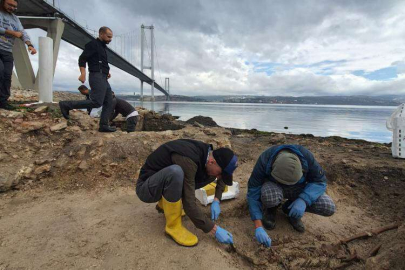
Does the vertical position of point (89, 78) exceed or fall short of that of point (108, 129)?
it exceeds it

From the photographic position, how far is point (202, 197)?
2877 mm

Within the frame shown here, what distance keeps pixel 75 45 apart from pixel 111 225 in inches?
670

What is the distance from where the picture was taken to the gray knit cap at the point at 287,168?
2.14 m

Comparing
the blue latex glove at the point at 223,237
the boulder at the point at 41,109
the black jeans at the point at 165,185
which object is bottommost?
the blue latex glove at the point at 223,237

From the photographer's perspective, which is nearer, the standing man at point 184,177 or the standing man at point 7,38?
the standing man at point 184,177

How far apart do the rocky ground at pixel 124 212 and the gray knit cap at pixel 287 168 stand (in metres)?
0.61

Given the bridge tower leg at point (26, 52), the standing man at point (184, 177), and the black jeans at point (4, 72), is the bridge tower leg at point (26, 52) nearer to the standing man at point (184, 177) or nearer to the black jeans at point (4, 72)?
the black jeans at point (4, 72)

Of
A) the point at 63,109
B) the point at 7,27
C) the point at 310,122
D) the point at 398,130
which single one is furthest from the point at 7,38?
the point at 310,122

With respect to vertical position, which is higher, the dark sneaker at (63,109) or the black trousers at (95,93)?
the black trousers at (95,93)

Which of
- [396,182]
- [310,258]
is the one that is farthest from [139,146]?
[396,182]

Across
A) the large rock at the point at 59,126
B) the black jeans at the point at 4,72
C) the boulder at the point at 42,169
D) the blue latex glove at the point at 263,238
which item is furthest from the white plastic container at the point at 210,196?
the black jeans at the point at 4,72

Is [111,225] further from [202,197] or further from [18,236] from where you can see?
[202,197]

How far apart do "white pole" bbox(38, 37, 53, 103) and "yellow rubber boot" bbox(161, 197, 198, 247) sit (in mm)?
4130

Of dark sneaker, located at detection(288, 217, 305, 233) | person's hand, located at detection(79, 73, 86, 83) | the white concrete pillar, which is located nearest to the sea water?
the white concrete pillar
